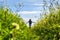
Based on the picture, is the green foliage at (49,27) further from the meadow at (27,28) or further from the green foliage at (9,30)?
the green foliage at (9,30)

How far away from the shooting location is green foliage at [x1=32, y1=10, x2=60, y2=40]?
9656 mm

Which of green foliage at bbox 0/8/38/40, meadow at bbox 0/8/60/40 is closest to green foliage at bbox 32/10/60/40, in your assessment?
meadow at bbox 0/8/60/40

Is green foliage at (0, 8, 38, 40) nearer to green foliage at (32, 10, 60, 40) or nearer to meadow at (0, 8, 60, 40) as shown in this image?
meadow at (0, 8, 60, 40)

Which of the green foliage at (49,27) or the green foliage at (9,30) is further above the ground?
the green foliage at (9,30)

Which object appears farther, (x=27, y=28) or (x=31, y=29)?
(x=31, y=29)

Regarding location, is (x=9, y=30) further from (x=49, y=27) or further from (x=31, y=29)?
(x=31, y=29)

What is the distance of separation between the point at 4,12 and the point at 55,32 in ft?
16.1

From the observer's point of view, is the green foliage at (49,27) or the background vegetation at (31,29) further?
the green foliage at (49,27)

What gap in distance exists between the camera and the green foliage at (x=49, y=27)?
31.7 ft

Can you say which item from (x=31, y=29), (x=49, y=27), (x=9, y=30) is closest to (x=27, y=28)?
(x=9, y=30)

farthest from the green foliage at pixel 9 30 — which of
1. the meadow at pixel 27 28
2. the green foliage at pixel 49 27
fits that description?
the green foliage at pixel 49 27

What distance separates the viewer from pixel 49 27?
33.0 feet

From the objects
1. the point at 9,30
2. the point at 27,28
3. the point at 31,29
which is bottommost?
the point at 31,29

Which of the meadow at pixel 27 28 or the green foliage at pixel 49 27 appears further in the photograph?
the green foliage at pixel 49 27
